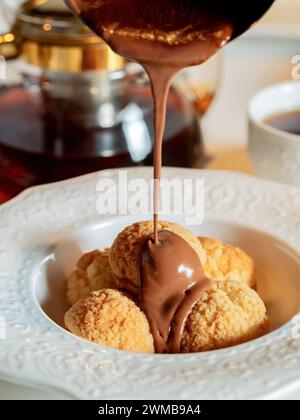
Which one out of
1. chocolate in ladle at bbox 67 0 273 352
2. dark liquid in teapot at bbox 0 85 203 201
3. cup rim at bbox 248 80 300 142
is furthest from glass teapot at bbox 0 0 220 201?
chocolate in ladle at bbox 67 0 273 352

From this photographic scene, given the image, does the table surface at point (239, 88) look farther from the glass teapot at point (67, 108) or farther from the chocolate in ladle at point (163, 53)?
the chocolate in ladle at point (163, 53)

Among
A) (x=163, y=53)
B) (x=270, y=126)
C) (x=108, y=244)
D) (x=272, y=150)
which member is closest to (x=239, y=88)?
(x=270, y=126)

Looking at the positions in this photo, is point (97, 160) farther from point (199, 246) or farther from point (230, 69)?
point (230, 69)

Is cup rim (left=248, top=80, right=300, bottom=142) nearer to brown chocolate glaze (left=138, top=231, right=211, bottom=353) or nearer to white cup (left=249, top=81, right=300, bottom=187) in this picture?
white cup (left=249, top=81, right=300, bottom=187)

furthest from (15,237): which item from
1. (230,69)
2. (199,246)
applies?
(230,69)

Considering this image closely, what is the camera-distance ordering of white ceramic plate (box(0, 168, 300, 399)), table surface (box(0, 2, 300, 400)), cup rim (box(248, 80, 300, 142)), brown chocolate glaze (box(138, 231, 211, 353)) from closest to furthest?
white ceramic plate (box(0, 168, 300, 399)) < brown chocolate glaze (box(138, 231, 211, 353)) < cup rim (box(248, 80, 300, 142)) < table surface (box(0, 2, 300, 400))

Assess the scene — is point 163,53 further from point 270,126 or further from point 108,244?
point 270,126

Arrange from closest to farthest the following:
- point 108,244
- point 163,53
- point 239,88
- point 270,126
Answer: point 163,53, point 108,244, point 270,126, point 239,88
